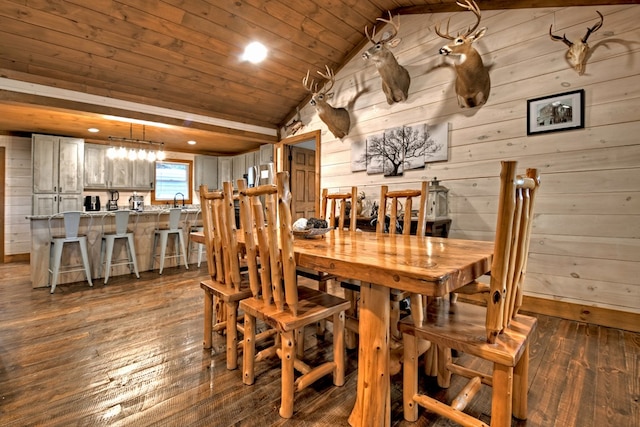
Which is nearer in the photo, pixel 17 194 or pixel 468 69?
pixel 468 69

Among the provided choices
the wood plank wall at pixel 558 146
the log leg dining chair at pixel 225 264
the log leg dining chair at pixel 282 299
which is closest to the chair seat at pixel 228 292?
the log leg dining chair at pixel 225 264

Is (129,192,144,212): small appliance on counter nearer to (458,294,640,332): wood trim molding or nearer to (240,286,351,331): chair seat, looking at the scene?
(240,286,351,331): chair seat

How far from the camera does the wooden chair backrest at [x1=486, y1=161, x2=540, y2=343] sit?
103 centimetres

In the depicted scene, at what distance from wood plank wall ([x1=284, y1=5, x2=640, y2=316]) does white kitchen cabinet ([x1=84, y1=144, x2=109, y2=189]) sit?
19.7 ft

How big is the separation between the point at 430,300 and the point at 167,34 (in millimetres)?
3780

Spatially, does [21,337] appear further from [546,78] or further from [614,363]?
[546,78]

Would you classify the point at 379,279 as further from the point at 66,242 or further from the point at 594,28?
the point at 66,242

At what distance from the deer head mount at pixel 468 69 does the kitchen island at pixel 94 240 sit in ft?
13.7

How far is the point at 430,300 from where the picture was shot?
1685 mm

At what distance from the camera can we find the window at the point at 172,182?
274 inches

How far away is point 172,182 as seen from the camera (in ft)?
23.6

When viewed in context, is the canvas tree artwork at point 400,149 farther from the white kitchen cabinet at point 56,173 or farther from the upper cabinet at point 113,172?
the white kitchen cabinet at point 56,173

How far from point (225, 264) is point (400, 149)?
107 inches

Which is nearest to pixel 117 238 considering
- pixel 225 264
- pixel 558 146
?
pixel 225 264
